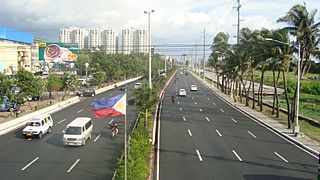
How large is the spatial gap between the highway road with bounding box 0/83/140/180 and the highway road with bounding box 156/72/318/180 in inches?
130

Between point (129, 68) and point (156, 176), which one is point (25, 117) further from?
point (129, 68)

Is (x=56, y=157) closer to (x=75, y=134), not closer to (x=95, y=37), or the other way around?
(x=75, y=134)

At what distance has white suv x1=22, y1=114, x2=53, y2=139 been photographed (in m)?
29.6

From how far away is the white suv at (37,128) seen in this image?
29594mm

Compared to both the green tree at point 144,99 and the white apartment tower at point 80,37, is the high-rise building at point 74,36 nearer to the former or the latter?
the white apartment tower at point 80,37

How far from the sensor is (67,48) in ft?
307

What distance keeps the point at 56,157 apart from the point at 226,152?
1017cm

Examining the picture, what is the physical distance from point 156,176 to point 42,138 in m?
14.0

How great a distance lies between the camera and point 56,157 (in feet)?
77.7

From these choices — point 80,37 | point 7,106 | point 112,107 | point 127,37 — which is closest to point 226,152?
point 112,107

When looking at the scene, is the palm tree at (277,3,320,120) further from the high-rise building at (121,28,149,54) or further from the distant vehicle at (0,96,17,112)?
the high-rise building at (121,28,149,54)

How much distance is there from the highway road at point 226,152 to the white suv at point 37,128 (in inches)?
352

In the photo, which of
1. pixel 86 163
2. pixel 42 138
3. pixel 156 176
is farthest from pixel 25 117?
pixel 156 176

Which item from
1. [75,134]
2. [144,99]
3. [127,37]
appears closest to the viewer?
[75,134]
